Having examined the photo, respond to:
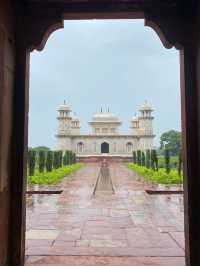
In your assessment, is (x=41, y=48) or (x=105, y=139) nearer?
(x=41, y=48)

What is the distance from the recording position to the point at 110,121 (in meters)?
48.7

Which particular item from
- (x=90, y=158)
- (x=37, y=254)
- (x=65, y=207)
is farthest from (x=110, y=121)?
(x=37, y=254)

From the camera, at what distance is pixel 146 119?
4484 centimetres

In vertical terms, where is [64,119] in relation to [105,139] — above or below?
above

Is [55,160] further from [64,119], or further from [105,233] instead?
[64,119]

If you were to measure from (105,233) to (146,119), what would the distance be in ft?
135

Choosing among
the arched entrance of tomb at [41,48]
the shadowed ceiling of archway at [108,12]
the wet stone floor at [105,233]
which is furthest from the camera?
the wet stone floor at [105,233]

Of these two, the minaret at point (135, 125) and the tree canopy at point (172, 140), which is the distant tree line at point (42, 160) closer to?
the minaret at point (135, 125)

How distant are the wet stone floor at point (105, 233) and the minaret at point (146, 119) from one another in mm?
37301

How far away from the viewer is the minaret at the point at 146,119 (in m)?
44.6

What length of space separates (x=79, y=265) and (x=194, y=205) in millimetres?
1248

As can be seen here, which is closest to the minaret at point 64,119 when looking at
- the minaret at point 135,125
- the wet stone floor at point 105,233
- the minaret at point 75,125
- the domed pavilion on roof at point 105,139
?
the domed pavilion on roof at point 105,139

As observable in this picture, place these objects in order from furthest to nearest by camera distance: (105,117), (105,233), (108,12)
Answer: (105,117)
(105,233)
(108,12)

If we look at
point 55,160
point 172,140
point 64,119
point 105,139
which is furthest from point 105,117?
point 55,160
